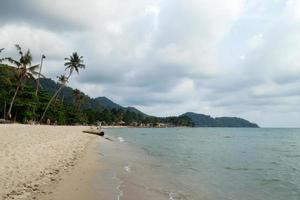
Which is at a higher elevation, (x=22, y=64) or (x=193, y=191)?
(x=22, y=64)

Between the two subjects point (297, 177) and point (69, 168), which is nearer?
point (69, 168)

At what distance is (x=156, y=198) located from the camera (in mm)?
13180

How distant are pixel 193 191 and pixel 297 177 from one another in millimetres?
10317

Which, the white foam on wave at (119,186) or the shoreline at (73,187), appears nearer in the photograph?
the shoreline at (73,187)

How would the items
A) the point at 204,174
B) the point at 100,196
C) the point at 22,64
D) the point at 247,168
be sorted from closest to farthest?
the point at 100,196 < the point at 204,174 < the point at 247,168 < the point at 22,64

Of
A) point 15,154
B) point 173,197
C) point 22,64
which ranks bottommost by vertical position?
point 173,197

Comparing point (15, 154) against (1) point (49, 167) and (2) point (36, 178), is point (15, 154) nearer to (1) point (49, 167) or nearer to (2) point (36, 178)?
(1) point (49, 167)

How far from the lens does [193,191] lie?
15547 millimetres

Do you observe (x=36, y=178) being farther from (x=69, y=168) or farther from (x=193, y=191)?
(x=193, y=191)

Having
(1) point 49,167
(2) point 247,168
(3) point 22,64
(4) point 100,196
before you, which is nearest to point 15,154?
(1) point 49,167

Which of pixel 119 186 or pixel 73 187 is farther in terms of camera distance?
pixel 119 186

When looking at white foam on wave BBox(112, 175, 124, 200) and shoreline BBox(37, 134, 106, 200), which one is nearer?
shoreline BBox(37, 134, 106, 200)

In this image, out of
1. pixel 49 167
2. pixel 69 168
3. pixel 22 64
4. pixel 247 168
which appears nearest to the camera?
pixel 49 167

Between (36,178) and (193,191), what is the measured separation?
6622mm
